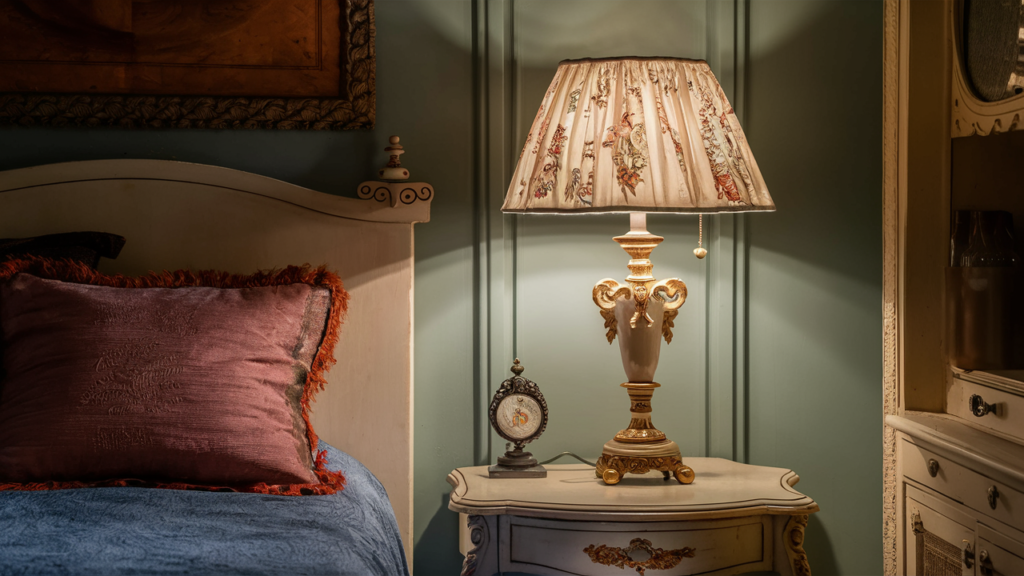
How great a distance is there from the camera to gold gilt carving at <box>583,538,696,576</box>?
1.51 meters

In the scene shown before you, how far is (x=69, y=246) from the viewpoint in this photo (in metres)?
1.66

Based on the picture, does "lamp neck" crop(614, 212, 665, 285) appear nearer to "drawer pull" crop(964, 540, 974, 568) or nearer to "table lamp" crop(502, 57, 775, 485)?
"table lamp" crop(502, 57, 775, 485)

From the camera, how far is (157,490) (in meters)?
1.33

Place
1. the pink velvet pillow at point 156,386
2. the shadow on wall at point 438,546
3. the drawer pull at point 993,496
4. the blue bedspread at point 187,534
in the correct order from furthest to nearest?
the shadow on wall at point 438,546
the drawer pull at point 993,496
the pink velvet pillow at point 156,386
the blue bedspread at point 187,534

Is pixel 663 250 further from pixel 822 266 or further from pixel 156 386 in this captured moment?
pixel 156 386

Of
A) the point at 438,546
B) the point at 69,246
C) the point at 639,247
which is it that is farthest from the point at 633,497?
the point at 69,246

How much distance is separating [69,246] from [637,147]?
1199 mm

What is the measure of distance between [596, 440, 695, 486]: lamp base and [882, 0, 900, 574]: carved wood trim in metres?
0.62

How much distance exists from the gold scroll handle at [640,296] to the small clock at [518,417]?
0.71 feet

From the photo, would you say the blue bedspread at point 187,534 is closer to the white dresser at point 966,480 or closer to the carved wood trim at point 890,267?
the white dresser at point 966,480

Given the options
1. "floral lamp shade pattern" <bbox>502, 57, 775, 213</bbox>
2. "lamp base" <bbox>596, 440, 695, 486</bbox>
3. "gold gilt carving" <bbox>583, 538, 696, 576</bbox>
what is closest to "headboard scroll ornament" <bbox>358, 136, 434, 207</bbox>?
"floral lamp shade pattern" <bbox>502, 57, 775, 213</bbox>

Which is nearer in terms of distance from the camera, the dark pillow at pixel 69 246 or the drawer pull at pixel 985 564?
the drawer pull at pixel 985 564

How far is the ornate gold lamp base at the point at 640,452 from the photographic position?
1.64 m

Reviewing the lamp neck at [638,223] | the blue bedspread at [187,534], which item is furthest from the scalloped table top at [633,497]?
the lamp neck at [638,223]
